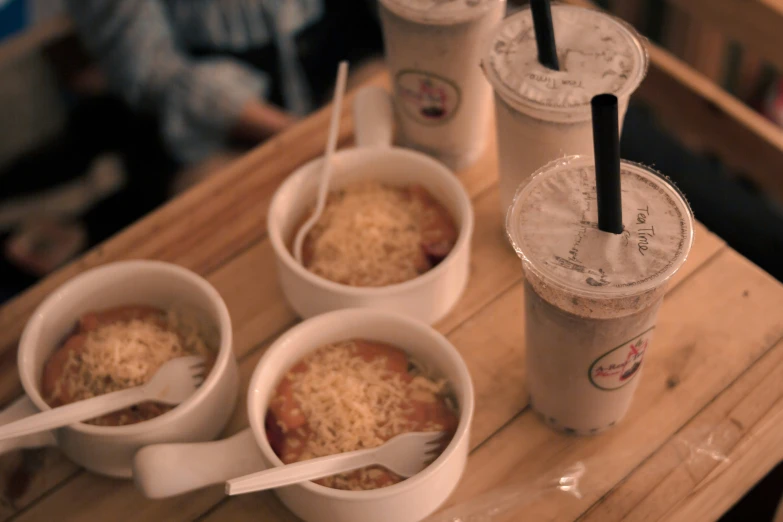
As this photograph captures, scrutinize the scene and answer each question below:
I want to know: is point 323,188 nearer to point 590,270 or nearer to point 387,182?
point 387,182

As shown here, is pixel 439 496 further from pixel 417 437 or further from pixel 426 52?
pixel 426 52

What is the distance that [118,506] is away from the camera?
2.84 ft

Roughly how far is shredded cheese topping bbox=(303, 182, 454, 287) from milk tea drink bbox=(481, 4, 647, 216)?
155mm

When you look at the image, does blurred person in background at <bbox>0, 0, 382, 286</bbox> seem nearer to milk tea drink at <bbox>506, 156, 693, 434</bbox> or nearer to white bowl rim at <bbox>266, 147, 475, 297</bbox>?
white bowl rim at <bbox>266, 147, 475, 297</bbox>

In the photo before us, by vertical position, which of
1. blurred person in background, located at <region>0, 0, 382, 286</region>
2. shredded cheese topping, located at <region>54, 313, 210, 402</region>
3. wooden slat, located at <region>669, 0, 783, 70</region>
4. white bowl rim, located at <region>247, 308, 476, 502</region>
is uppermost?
shredded cheese topping, located at <region>54, 313, 210, 402</region>

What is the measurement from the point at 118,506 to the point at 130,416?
3.9 inches

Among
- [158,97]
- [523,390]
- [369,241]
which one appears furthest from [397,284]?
[158,97]

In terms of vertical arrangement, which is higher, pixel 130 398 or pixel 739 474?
pixel 130 398

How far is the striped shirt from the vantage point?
169 centimetres

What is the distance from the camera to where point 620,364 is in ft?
2.59

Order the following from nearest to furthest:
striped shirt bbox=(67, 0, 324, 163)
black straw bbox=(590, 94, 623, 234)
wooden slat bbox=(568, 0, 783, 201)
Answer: black straw bbox=(590, 94, 623, 234) → wooden slat bbox=(568, 0, 783, 201) → striped shirt bbox=(67, 0, 324, 163)

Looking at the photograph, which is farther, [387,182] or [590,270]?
[387,182]

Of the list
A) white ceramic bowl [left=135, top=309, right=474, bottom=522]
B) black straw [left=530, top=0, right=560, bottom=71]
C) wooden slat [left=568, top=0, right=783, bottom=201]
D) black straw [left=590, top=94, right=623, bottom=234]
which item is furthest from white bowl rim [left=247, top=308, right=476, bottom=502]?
wooden slat [left=568, top=0, right=783, bottom=201]

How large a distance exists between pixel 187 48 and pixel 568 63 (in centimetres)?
117
